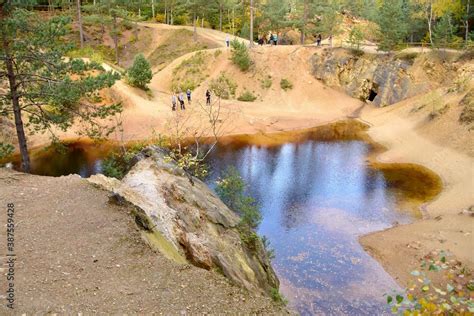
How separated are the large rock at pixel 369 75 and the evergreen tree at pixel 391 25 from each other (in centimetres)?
188

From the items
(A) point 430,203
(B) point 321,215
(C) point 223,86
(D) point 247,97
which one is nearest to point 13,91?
(B) point 321,215

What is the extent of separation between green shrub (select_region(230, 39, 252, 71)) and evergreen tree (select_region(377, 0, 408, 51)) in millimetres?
15767

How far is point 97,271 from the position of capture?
10883 millimetres

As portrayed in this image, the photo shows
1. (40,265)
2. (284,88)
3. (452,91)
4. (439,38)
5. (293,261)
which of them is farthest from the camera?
(284,88)

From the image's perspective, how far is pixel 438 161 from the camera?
33688 millimetres

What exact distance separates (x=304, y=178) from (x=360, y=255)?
1105 cm

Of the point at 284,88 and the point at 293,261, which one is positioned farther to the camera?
the point at 284,88

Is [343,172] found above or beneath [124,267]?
beneath

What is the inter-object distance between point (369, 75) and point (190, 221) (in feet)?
138

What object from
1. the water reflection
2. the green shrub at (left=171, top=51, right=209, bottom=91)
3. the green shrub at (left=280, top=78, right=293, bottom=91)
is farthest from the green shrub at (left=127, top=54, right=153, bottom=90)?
the green shrub at (left=280, top=78, right=293, bottom=91)

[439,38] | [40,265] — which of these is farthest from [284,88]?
[40,265]

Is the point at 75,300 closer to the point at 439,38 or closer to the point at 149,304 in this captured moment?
the point at 149,304

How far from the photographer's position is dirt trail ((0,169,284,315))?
9641mm

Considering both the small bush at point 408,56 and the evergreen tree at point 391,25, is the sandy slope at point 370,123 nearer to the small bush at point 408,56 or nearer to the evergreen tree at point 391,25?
the small bush at point 408,56
